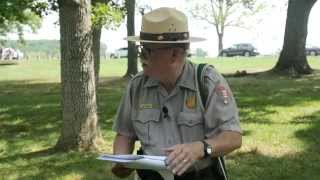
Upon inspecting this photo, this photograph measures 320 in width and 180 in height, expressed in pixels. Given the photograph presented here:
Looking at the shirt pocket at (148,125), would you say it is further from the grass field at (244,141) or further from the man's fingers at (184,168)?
the grass field at (244,141)

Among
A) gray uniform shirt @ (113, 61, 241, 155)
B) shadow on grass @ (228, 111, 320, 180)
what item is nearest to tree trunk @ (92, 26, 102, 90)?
shadow on grass @ (228, 111, 320, 180)

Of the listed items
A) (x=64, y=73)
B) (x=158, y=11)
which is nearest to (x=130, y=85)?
(x=158, y=11)

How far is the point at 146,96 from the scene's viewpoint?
323cm

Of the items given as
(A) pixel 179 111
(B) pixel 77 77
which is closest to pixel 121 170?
(A) pixel 179 111

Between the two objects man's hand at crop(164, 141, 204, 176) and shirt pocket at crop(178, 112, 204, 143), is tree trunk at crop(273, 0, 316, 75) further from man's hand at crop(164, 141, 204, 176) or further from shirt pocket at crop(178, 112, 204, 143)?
man's hand at crop(164, 141, 204, 176)

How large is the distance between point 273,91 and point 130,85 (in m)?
12.4

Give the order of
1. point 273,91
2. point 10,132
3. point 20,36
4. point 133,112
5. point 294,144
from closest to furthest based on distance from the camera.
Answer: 1. point 133,112
2. point 294,144
3. point 10,132
4. point 273,91
5. point 20,36

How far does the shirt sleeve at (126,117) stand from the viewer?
330 centimetres

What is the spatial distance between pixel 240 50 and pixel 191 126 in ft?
216

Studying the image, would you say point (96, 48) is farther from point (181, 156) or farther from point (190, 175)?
point (181, 156)

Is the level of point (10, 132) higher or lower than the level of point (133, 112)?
lower

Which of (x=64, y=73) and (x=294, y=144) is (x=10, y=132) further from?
(x=294, y=144)

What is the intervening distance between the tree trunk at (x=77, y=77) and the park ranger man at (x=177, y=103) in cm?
522

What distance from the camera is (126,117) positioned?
130 inches
